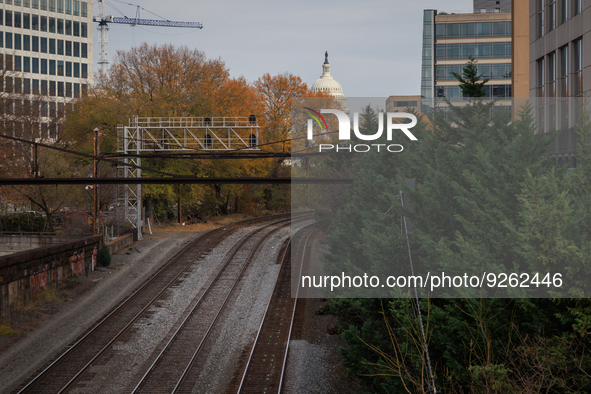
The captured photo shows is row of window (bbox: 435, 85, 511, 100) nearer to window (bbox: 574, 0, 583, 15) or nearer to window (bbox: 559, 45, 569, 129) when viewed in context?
window (bbox: 559, 45, 569, 129)

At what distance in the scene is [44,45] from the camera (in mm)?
69500

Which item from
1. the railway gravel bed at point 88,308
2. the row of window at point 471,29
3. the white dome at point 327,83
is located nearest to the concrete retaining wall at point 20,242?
the railway gravel bed at point 88,308

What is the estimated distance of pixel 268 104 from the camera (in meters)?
46.2

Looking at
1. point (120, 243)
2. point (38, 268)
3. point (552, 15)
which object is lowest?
point (38, 268)

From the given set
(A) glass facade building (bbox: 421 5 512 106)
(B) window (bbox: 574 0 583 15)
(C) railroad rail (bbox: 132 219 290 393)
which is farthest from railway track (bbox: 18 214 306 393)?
(A) glass facade building (bbox: 421 5 512 106)

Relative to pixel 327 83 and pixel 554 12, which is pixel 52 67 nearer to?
pixel 327 83

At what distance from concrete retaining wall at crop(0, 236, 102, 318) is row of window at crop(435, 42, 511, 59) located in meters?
34.6

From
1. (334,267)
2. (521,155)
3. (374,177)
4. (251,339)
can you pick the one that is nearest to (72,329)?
(251,339)

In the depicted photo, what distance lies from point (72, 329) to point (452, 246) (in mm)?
12478

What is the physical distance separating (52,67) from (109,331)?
6088cm

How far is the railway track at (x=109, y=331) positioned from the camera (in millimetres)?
14148

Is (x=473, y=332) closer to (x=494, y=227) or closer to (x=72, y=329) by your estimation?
(x=494, y=227)

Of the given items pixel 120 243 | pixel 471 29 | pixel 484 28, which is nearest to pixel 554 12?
pixel 120 243

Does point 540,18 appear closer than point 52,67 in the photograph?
Yes
